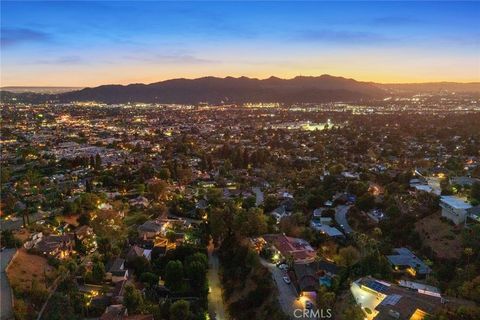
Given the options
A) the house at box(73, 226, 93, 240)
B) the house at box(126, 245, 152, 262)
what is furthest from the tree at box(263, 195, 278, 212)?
the house at box(73, 226, 93, 240)

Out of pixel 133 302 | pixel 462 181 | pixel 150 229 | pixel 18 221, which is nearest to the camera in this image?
pixel 133 302

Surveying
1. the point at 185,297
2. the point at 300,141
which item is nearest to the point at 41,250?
the point at 185,297

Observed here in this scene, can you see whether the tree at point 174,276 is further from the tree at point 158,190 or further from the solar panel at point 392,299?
the tree at point 158,190

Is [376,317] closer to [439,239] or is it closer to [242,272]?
[242,272]

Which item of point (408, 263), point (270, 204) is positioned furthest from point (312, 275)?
point (270, 204)

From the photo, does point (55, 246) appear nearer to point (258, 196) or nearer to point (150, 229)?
point (150, 229)
